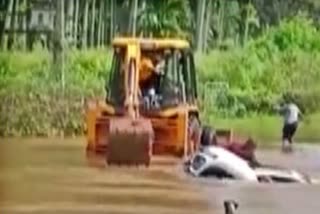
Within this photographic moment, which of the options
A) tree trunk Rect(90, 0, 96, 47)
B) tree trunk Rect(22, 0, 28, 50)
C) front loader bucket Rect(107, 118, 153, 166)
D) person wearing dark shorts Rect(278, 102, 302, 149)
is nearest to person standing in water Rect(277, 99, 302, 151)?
person wearing dark shorts Rect(278, 102, 302, 149)

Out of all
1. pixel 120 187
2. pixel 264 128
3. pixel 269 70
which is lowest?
pixel 120 187

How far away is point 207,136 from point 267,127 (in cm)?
11

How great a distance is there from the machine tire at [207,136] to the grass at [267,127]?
13 mm

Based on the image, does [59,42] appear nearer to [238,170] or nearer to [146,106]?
[146,106]

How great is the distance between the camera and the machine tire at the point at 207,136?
3113 mm

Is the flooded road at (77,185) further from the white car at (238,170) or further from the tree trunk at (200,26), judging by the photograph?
the tree trunk at (200,26)

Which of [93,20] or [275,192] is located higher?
[93,20]

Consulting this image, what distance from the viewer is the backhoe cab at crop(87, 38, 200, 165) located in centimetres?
311

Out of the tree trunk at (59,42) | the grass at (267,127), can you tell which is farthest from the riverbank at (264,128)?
the tree trunk at (59,42)

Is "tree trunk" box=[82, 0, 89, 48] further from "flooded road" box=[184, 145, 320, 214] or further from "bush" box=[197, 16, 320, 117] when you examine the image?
"flooded road" box=[184, 145, 320, 214]

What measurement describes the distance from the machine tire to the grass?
1 centimetres

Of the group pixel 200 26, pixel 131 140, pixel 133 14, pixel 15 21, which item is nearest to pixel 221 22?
pixel 200 26

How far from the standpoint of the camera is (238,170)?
3104mm

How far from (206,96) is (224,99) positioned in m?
0.03
